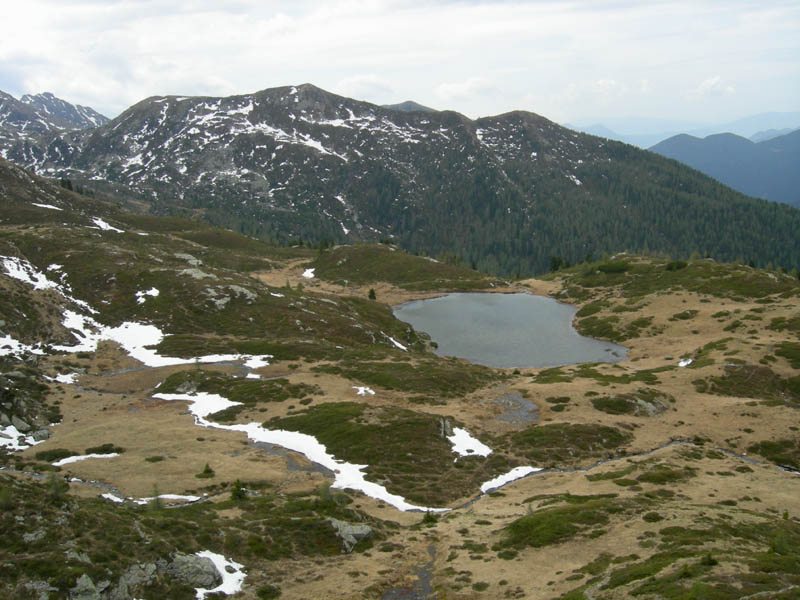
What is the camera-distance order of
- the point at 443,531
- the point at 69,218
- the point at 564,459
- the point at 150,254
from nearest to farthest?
the point at 443,531 → the point at 564,459 → the point at 150,254 → the point at 69,218

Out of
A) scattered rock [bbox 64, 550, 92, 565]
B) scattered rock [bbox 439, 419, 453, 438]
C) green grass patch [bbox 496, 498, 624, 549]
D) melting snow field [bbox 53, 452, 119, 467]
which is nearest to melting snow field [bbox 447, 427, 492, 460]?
scattered rock [bbox 439, 419, 453, 438]

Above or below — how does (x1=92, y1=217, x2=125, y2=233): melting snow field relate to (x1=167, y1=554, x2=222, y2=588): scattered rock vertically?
above

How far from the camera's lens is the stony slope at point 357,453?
26016 millimetres

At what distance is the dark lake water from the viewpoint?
115 m

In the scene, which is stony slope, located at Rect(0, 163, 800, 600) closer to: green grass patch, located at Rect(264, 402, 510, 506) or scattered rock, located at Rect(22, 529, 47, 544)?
scattered rock, located at Rect(22, 529, 47, 544)

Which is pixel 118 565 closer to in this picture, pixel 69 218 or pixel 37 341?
pixel 37 341

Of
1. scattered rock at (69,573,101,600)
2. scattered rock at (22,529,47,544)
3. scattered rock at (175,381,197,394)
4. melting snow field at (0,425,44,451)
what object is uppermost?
scattered rock at (22,529,47,544)

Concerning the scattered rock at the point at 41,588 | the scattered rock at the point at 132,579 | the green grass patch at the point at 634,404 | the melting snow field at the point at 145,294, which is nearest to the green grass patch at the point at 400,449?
the green grass patch at the point at 634,404

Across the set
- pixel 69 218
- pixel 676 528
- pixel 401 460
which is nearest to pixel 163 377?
pixel 401 460

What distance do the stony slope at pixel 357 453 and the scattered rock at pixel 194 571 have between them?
11cm

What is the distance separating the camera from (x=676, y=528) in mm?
32031

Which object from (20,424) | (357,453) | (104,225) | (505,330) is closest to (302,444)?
(357,453)

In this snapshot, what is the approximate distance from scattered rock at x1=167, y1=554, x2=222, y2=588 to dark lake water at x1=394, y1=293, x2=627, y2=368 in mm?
88753

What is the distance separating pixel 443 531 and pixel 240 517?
47.0 feet
